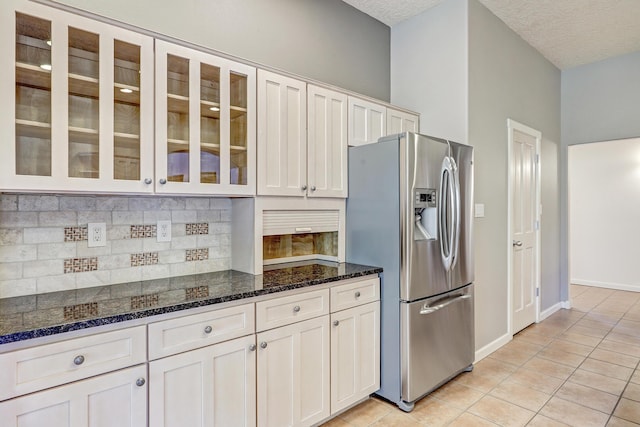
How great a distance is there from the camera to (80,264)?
5.93ft

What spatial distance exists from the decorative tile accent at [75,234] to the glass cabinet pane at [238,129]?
773mm

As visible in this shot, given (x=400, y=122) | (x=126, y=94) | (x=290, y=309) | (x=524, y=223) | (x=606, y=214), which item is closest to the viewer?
(x=126, y=94)

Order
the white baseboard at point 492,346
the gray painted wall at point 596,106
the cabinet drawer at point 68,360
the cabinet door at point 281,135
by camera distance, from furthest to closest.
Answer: the gray painted wall at point 596,106 < the white baseboard at point 492,346 < the cabinet door at point 281,135 < the cabinet drawer at point 68,360

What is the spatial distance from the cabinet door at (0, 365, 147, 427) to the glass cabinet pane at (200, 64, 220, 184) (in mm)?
990

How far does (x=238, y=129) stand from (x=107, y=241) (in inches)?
35.9

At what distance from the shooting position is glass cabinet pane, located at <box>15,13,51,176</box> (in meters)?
1.43

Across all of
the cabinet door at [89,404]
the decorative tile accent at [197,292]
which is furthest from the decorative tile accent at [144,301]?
the cabinet door at [89,404]

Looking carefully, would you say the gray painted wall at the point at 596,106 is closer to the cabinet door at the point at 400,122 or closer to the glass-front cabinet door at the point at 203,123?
the cabinet door at the point at 400,122

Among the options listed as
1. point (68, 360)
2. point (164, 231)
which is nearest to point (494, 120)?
point (164, 231)

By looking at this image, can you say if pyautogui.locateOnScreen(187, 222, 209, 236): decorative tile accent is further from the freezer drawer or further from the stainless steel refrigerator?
the freezer drawer

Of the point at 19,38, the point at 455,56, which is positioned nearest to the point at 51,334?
the point at 19,38

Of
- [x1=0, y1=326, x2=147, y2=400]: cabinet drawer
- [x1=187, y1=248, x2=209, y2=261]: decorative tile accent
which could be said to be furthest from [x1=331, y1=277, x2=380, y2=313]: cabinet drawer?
[x1=0, y1=326, x2=147, y2=400]: cabinet drawer

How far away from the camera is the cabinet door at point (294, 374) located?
183cm

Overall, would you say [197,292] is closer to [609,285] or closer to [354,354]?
[354,354]
